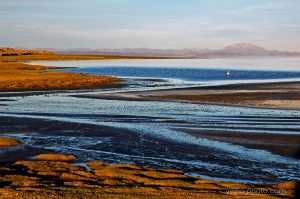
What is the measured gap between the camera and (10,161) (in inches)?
942

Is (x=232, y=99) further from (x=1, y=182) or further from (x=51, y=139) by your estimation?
(x=1, y=182)

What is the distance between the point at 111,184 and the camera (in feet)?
61.2

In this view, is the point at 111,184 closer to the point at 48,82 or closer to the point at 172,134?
the point at 172,134

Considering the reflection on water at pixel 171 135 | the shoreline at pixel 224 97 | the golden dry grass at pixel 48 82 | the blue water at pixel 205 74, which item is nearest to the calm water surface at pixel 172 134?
the reflection on water at pixel 171 135

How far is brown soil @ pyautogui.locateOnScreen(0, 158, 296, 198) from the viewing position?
16.4 metres

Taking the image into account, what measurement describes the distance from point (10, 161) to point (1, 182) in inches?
239

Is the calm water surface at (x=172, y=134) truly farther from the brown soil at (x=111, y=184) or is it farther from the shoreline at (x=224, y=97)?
the shoreline at (x=224, y=97)

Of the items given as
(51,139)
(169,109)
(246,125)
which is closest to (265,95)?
(169,109)

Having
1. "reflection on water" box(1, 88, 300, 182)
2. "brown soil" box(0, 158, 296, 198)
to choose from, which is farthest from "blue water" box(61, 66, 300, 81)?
"brown soil" box(0, 158, 296, 198)

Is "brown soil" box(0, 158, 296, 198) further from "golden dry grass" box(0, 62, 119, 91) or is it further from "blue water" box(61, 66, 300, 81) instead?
"blue water" box(61, 66, 300, 81)

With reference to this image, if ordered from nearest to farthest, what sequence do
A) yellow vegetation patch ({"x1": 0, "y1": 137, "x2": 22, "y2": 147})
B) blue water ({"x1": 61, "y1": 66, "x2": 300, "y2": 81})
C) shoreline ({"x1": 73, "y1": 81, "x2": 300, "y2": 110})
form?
yellow vegetation patch ({"x1": 0, "y1": 137, "x2": 22, "y2": 147})
shoreline ({"x1": 73, "y1": 81, "x2": 300, "y2": 110})
blue water ({"x1": 61, "y1": 66, "x2": 300, "y2": 81})

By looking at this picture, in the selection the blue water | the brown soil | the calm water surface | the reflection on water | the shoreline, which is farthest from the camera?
the blue water

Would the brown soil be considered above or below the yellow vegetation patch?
above

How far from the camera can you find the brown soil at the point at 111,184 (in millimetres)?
16406
